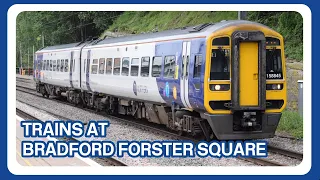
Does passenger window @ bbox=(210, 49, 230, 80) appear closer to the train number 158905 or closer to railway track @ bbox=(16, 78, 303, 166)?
the train number 158905

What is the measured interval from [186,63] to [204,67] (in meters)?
0.89

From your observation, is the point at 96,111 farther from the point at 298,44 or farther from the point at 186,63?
the point at 186,63

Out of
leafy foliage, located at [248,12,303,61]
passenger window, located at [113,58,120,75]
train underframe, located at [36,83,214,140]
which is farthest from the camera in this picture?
leafy foliage, located at [248,12,303,61]

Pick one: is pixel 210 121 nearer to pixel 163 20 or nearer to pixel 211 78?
pixel 211 78

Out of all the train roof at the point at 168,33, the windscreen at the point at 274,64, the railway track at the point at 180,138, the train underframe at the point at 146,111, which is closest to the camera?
the railway track at the point at 180,138

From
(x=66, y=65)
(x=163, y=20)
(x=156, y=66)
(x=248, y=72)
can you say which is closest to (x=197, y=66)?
(x=248, y=72)

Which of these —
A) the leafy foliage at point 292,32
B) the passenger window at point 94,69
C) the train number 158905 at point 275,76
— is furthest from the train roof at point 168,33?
the leafy foliage at point 292,32

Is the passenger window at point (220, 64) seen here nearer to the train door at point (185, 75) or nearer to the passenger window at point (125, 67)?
the train door at point (185, 75)

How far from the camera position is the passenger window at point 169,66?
41.1 feet

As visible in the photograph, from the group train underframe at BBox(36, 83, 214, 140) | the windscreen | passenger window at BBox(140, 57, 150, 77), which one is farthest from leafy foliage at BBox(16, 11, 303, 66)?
the windscreen

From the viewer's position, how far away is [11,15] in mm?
8328

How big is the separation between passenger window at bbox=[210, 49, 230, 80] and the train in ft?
0.06

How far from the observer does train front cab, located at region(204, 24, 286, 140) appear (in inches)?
428

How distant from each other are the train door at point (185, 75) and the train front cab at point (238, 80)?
771mm
